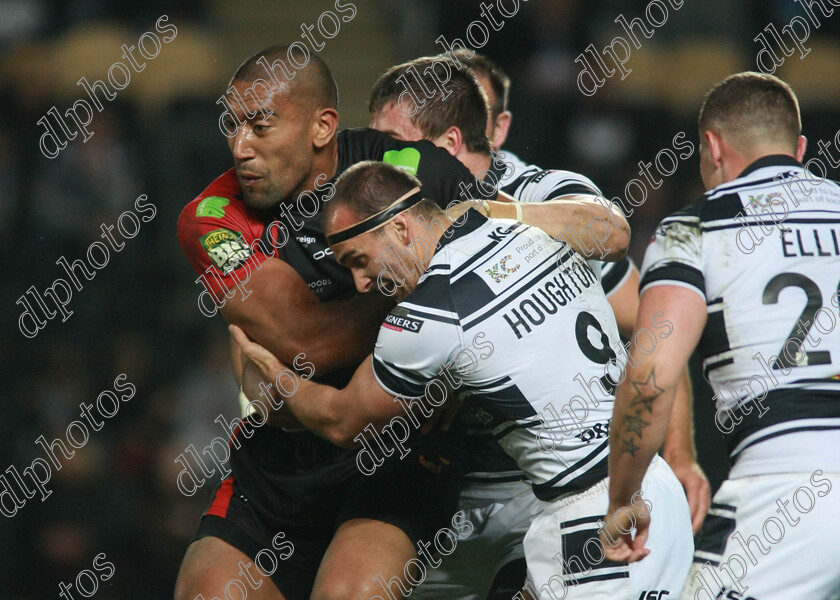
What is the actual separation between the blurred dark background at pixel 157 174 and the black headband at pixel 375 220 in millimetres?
4015

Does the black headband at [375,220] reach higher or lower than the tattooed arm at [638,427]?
higher

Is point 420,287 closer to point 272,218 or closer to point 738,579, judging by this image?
point 272,218

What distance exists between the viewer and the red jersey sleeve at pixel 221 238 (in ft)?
11.7

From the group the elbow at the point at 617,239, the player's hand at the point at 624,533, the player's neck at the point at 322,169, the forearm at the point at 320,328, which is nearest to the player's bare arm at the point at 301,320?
the forearm at the point at 320,328

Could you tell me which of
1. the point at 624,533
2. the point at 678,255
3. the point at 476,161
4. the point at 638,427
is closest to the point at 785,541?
the point at 624,533

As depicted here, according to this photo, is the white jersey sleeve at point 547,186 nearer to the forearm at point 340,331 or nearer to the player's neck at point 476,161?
the player's neck at point 476,161

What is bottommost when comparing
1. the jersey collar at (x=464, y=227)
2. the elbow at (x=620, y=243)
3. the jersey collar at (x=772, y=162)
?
the elbow at (x=620, y=243)

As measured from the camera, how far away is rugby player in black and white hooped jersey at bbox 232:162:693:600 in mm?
3207

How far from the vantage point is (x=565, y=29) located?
863cm

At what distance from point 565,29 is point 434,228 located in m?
5.83

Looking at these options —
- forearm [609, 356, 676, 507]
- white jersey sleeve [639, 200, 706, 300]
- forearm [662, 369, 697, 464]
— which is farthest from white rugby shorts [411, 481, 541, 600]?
white jersey sleeve [639, 200, 706, 300]

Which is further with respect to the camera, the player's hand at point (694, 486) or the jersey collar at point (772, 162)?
the player's hand at point (694, 486)

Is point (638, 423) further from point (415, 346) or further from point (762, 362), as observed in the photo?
point (415, 346)

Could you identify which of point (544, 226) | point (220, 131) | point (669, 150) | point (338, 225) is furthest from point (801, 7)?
point (338, 225)
